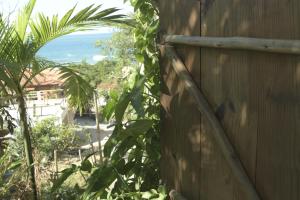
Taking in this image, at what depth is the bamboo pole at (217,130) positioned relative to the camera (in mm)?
1437

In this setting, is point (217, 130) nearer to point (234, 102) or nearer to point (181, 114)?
point (234, 102)

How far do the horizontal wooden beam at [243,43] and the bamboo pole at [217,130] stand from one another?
0.11 m

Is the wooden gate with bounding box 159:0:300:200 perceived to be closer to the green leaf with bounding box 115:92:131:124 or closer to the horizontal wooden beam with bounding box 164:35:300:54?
the horizontal wooden beam with bounding box 164:35:300:54

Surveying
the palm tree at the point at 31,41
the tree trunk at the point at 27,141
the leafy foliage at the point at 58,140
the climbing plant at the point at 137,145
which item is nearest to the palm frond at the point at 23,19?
the palm tree at the point at 31,41

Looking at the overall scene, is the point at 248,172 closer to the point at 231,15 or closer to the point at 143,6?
the point at 231,15

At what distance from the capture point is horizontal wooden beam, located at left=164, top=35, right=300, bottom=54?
118 cm

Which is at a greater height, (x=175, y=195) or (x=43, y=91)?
(x=43, y=91)

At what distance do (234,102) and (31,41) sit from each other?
194cm

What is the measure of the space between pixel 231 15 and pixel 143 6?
858 millimetres

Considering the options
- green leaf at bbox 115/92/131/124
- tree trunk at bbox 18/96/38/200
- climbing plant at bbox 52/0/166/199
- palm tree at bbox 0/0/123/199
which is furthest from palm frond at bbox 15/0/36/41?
green leaf at bbox 115/92/131/124

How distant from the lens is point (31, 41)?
292 centimetres

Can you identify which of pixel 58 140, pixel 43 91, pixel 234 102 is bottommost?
pixel 58 140

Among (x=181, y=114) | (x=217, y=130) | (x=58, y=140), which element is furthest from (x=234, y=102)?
(x=58, y=140)

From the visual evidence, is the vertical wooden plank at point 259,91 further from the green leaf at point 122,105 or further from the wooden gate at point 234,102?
the green leaf at point 122,105
